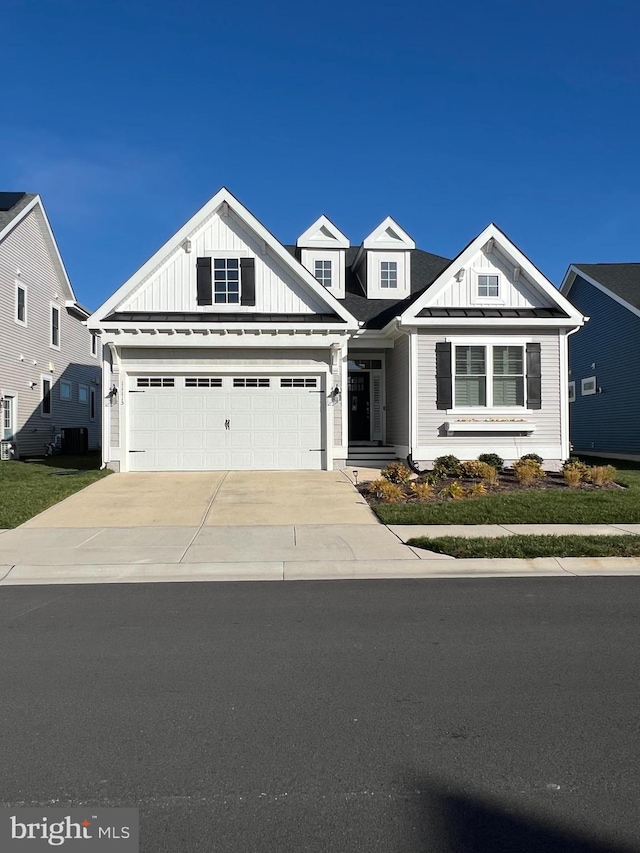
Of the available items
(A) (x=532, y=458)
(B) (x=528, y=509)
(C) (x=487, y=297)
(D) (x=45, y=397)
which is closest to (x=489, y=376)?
(C) (x=487, y=297)

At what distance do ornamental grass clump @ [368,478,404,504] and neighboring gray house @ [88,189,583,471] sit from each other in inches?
145

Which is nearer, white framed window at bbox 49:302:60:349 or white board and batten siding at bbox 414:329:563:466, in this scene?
white board and batten siding at bbox 414:329:563:466

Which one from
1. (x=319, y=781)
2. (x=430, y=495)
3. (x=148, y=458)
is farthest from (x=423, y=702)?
(x=148, y=458)

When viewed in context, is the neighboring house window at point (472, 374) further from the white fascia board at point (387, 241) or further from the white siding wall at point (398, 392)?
the white fascia board at point (387, 241)

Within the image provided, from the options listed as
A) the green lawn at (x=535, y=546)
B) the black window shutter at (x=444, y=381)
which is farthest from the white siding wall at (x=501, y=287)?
the green lawn at (x=535, y=546)

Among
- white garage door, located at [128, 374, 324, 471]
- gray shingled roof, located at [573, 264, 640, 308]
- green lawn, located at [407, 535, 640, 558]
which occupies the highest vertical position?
gray shingled roof, located at [573, 264, 640, 308]

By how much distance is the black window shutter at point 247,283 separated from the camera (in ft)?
57.3

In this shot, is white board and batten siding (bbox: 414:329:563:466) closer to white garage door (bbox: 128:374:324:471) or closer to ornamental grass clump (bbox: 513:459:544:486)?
→ ornamental grass clump (bbox: 513:459:544:486)

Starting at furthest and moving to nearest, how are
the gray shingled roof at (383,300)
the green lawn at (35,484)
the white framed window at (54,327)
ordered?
the white framed window at (54,327)
the gray shingled roof at (383,300)
the green lawn at (35,484)

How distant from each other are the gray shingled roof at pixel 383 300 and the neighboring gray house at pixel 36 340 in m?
9.91

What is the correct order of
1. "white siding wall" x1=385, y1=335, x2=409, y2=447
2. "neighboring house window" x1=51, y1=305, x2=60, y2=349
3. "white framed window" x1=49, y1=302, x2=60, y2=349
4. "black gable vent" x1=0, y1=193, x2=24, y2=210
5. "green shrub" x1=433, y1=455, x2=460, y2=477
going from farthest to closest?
"neighboring house window" x1=51, y1=305, x2=60, y2=349
"white framed window" x1=49, y1=302, x2=60, y2=349
"black gable vent" x1=0, y1=193, x2=24, y2=210
"white siding wall" x1=385, y1=335, x2=409, y2=447
"green shrub" x1=433, y1=455, x2=460, y2=477

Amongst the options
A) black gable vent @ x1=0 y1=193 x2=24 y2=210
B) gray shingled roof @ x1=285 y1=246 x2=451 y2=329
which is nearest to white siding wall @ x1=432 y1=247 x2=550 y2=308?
gray shingled roof @ x1=285 y1=246 x2=451 y2=329

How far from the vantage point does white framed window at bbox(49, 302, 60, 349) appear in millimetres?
25891

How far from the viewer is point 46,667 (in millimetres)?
4855
